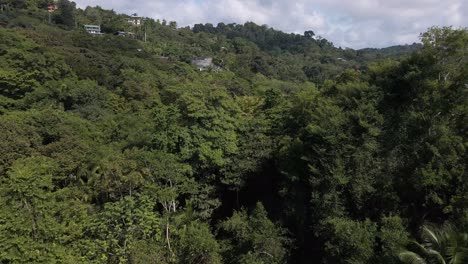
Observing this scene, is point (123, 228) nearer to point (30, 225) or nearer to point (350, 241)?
point (30, 225)

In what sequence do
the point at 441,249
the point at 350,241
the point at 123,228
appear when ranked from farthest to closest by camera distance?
the point at 123,228, the point at 350,241, the point at 441,249

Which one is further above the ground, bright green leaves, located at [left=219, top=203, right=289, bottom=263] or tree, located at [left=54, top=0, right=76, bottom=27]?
tree, located at [left=54, top=0, right=76, bottom=27]

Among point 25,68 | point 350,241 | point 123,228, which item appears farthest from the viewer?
point 25,68

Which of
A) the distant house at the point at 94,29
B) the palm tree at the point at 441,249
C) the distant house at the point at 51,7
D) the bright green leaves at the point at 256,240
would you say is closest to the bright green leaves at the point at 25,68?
the bright green leaves at the point at 256,240

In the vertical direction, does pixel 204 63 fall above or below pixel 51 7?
below

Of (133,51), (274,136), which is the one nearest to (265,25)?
(133,51)

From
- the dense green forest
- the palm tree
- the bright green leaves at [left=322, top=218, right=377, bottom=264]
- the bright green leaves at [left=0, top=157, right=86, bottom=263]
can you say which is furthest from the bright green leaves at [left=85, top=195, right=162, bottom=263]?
the palm tree

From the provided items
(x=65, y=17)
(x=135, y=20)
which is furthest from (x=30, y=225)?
(x=135, y=20)

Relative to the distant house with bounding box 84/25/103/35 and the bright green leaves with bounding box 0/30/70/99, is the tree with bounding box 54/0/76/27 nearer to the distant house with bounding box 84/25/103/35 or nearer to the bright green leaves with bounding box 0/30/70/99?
the distant house with bounding box 84/25/103/35
